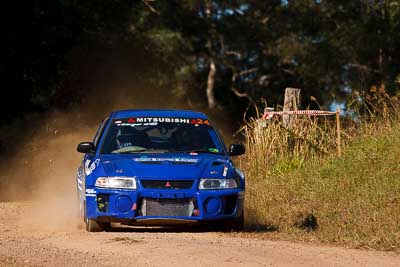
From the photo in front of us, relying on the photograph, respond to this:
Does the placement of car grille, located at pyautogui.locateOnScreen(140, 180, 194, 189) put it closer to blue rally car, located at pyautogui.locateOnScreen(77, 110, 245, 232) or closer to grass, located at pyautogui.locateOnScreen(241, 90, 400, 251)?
blue rally car, located at pyautogui.locateOnScreen(77, 110, 245, 232)

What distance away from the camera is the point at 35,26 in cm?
3050

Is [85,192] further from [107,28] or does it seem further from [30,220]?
[107,28]

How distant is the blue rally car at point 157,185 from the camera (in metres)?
12.5

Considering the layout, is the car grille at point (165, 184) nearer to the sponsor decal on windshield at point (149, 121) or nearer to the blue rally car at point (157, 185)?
the blue rally car at point (157, 185)

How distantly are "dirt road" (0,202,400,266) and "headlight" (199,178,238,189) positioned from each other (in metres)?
0.55

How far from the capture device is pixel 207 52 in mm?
55875

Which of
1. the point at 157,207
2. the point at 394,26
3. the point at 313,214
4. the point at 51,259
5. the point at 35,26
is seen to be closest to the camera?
the point at 51,259

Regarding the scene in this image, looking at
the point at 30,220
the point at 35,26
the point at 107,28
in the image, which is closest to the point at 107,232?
the point at 30,220

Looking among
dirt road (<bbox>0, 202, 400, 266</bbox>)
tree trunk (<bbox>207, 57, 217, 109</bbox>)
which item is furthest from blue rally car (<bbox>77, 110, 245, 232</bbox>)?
tree trunk (<bbox>207, 57, 217, 109</bbox>)

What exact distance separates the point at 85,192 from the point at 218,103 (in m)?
41.8

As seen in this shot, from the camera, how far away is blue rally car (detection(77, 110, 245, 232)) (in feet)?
41.1

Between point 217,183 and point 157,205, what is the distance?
77 cm

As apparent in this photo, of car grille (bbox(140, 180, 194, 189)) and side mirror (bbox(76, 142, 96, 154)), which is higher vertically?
side mirror (bbox(76, 142, 96, 154))

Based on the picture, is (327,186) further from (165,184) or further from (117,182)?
(117,182)
